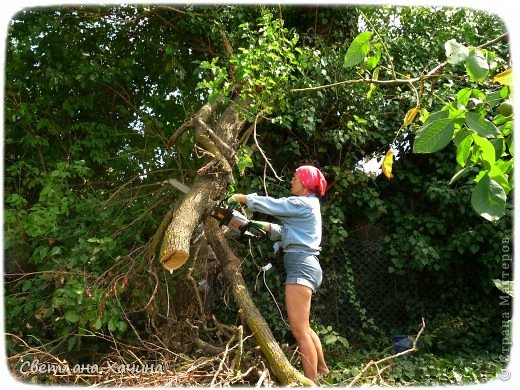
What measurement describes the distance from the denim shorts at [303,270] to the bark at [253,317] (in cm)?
43

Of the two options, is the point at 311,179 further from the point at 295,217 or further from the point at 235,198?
the point at 235,198

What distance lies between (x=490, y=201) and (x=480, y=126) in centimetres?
25

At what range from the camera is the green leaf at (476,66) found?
1.72 m

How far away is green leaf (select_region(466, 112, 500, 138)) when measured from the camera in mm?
1654

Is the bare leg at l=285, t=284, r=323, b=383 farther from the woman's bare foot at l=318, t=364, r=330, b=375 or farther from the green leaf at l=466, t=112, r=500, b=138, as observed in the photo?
the green leaf at l=466, t=112, r=500, b=138

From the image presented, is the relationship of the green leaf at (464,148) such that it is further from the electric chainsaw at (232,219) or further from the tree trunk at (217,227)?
the electric chainsaw at (232,219)

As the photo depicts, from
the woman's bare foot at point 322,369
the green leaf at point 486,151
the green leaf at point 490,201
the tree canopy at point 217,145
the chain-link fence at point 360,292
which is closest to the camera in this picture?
the green leaf at point 490,201

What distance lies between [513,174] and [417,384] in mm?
2950

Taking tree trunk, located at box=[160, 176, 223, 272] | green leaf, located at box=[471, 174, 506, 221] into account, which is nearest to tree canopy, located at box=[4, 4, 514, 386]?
tree trunk, located at box=[160, 176, 223, 272]

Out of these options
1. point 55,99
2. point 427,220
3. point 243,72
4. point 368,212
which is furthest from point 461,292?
point 55,99

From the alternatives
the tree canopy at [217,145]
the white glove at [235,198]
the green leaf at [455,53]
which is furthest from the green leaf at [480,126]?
the tree canopy at [217,145]

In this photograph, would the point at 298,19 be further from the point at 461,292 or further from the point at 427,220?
the point at 461,292

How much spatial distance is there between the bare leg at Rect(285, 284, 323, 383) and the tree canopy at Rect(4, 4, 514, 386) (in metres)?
1.23

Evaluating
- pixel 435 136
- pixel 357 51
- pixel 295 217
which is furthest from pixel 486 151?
pixel 295 217
